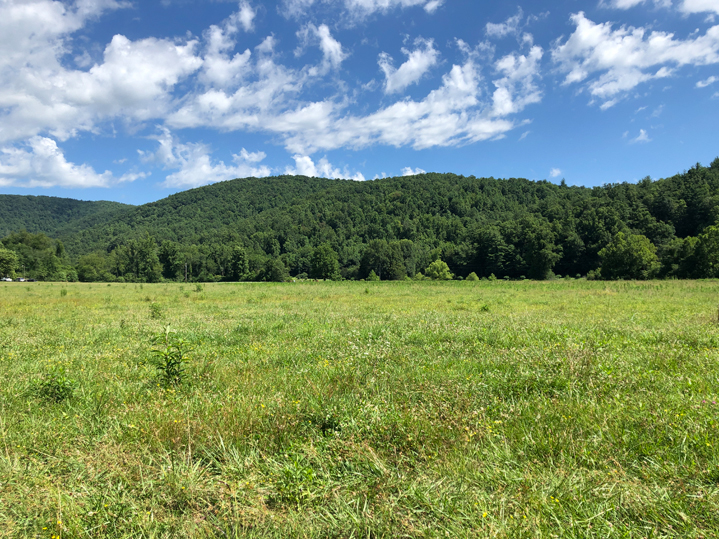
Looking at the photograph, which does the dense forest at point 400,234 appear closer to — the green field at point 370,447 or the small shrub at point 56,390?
the green field at point 370,447

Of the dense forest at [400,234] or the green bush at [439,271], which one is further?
the green bush at [439,271]

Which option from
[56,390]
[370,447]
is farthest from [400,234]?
[370,447]

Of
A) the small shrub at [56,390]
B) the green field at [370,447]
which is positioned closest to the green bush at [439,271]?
the green field at [370,447]

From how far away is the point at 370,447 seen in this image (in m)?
3.44

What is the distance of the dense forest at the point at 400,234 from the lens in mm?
77375

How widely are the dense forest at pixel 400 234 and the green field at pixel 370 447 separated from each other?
60.6 metres

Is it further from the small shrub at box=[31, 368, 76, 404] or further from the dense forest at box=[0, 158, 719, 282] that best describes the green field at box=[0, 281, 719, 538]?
the dense forest at box=[0, 158, 719, 282]

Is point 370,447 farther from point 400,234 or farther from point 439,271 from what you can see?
point 400,234

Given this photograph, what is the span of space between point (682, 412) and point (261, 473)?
15.1ft

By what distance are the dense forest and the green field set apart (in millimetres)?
60564

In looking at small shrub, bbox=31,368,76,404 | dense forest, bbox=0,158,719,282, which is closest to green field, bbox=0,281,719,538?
small shrub, bbox=31,368,76,404

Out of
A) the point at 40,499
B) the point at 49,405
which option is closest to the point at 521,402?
the point at 40,499

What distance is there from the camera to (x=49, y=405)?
4684mm

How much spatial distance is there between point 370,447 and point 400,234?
5740 inches
